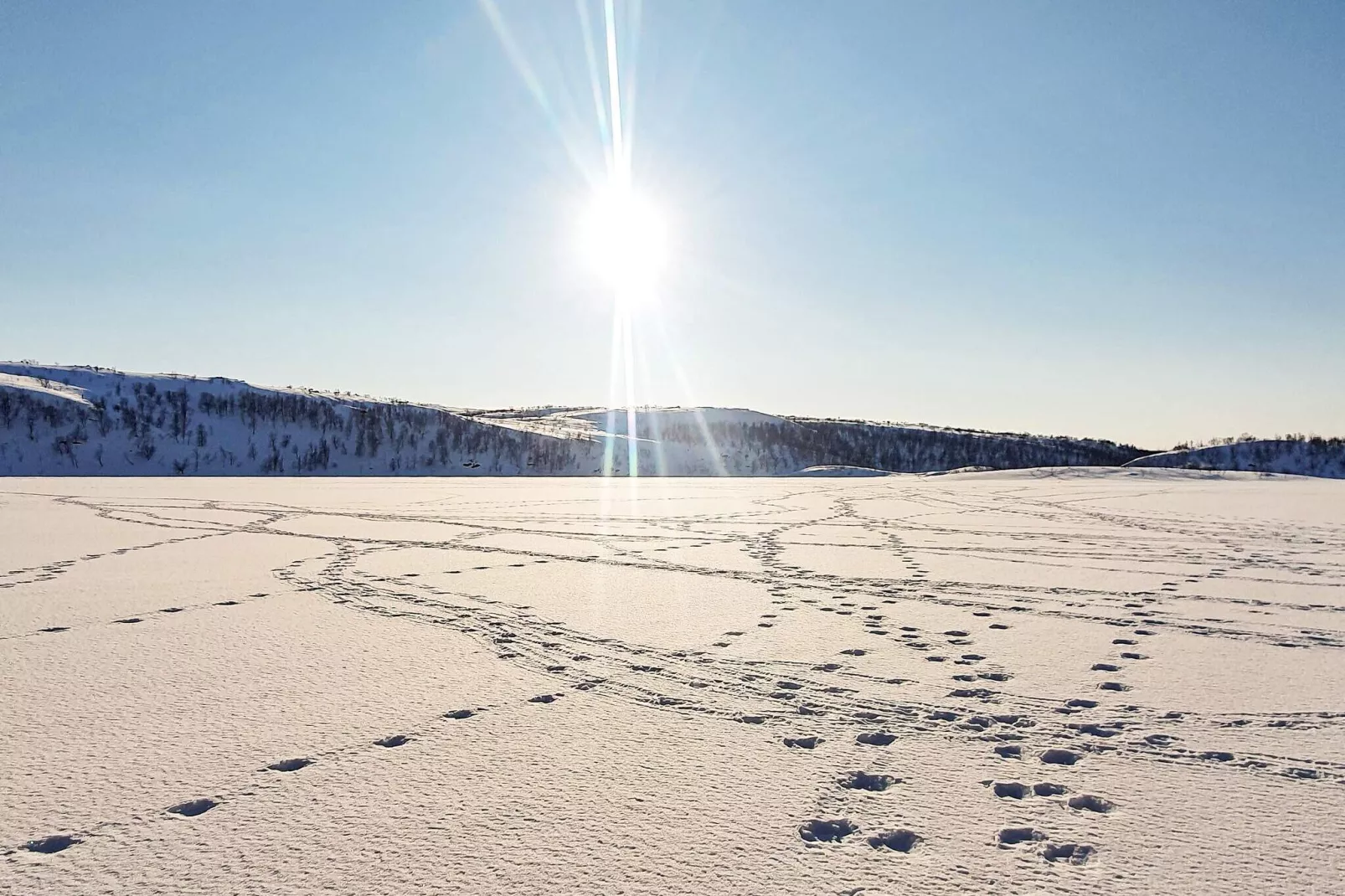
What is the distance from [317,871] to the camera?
1809mm

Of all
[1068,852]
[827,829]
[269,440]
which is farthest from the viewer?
[269,440]

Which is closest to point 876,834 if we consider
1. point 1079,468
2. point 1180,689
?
point 1180,689

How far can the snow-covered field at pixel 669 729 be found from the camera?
1861 millimetres

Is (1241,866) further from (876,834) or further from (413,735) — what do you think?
(413,735)

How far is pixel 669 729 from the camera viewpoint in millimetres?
2746

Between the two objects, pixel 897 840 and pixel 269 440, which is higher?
pixel 269 440

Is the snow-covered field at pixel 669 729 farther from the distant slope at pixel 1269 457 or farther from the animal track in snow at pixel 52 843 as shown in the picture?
the distant slope at pixel 1269 457

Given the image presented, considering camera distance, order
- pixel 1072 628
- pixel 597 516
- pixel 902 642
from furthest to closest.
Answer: pixel 597 516 < pixel 1072 628 < pixel 902 642

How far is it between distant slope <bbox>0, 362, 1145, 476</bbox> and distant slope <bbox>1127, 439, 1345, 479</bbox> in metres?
31.6

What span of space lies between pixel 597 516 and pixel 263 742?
381 inches

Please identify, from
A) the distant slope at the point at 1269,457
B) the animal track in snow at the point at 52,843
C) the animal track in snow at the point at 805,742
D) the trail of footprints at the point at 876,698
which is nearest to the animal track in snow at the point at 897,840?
the trail of footprints at the point at 876,698

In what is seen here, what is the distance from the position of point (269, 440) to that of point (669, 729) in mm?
93106

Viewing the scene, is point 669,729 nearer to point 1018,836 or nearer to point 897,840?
point 897,840

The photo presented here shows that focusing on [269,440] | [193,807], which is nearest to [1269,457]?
[193,807]
